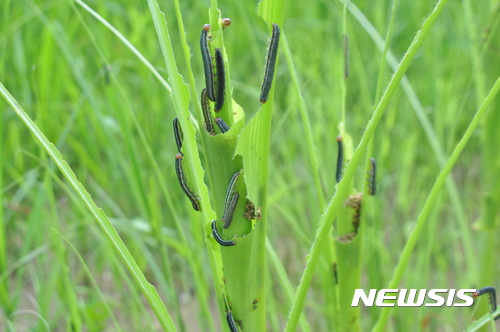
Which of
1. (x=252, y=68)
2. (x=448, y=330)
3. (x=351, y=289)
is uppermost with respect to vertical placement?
(x=252, y=68)

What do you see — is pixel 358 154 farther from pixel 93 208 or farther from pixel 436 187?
pixel 93 208

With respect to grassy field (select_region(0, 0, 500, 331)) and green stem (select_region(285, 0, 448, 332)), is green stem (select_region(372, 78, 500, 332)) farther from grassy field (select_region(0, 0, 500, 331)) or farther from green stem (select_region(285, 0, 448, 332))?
green stem (select_region(285, 0, 448, 332))

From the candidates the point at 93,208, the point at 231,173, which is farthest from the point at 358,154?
the point at 93,208


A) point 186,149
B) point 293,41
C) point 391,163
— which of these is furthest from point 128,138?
point 293,41

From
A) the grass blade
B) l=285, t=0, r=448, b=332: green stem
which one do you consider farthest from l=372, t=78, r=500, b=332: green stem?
the grass blade

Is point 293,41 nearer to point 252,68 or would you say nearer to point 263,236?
point 252,68

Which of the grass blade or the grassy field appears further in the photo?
the grassy field

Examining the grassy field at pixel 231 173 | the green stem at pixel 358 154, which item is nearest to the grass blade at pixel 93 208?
the grassy field at pixel 231 173

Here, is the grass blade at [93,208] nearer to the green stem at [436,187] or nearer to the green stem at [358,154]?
the green stem at [358,154]
